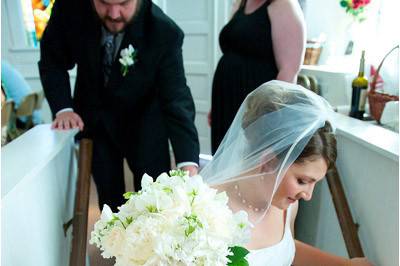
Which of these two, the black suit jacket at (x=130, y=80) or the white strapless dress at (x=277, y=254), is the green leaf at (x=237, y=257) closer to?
the white strapless dress at (x=277, y=254)

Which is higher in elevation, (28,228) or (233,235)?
(233,235)

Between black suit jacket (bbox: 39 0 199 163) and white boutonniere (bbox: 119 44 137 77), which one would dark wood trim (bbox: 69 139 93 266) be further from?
white boutonniere (bbox: 119 44 137 77)

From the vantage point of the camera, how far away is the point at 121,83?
4.53 feet

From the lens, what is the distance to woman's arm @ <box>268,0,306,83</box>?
1.42 metres

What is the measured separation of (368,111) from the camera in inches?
62.8

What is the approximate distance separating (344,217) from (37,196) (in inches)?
38.1

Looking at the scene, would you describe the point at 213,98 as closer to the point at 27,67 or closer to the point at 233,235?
the point at 233,235

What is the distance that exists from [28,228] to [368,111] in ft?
4.53

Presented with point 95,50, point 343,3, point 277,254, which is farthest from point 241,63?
point 343,3

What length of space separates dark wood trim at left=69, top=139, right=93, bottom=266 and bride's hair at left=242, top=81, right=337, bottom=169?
0.62m

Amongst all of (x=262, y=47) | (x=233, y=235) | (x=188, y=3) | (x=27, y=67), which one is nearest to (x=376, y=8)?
(x=262, y=47)

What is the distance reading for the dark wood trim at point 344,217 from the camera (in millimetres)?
1149

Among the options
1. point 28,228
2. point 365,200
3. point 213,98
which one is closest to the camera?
point 28,228

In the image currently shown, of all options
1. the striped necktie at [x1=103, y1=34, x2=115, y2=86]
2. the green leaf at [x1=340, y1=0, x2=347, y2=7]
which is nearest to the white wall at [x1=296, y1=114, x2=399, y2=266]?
the striped necktie at [x1=103, y1=34, x2=115, y2=86]
